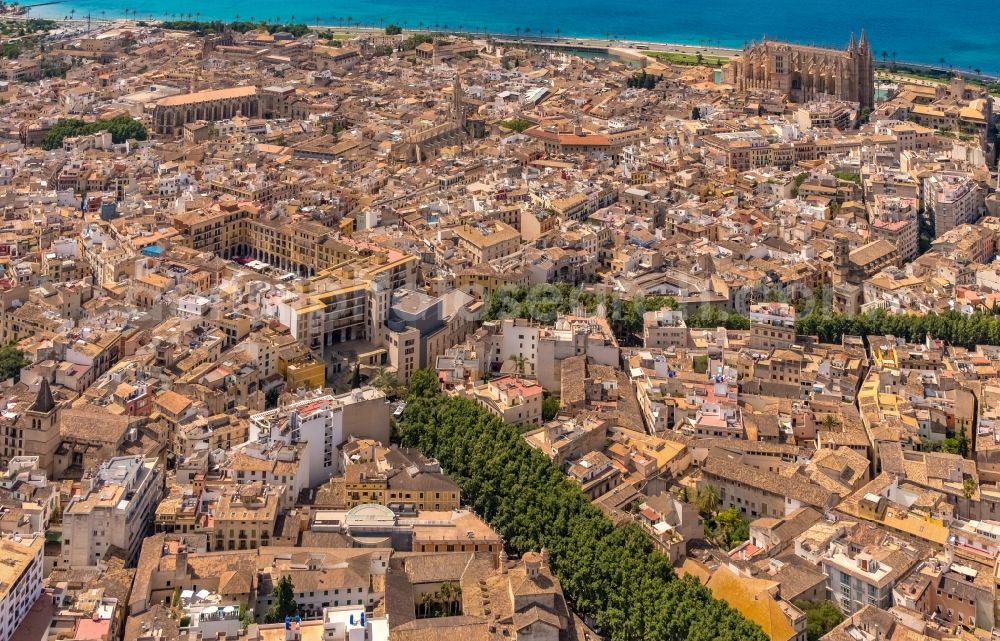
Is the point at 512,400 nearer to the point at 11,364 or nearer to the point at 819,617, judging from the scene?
the point at 819,617

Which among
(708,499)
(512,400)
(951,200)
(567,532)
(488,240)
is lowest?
(708,499)

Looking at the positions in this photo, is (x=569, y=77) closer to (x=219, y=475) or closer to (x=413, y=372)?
(x=413, y=372)

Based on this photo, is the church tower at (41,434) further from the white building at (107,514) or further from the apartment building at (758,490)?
the apartment building at (758,490)

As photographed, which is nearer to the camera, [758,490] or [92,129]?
[758,490]

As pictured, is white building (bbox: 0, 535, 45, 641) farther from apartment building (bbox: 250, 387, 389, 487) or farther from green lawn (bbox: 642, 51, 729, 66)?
green lawn (bbox: 642, 51, 729, 66)

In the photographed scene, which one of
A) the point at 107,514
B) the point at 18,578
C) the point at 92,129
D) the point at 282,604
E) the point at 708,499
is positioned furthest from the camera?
the point at 92,129

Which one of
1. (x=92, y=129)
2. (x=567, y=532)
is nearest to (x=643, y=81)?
(x=92, y=129)

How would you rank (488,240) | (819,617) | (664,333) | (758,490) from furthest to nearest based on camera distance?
(488,240), (664,333), (758,490), (819,617)

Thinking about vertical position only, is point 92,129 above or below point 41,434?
above
